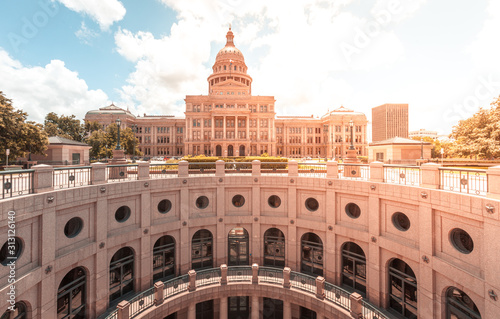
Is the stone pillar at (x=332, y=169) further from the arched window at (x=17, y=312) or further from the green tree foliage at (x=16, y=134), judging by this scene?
the green tree foliage at (x=16, y=134)

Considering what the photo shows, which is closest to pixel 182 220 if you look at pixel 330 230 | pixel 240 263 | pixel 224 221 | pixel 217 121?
pixel 224 221

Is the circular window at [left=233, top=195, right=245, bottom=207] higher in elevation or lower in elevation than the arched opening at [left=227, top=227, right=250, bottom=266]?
higher

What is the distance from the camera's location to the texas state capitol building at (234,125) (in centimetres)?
7906

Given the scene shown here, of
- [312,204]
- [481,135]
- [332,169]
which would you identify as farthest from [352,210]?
[481,135]

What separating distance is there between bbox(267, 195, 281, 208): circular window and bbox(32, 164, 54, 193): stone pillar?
13791 millimetres

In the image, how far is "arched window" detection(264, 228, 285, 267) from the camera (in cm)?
1745

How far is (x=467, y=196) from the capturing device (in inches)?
373

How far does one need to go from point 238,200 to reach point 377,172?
34.6ft

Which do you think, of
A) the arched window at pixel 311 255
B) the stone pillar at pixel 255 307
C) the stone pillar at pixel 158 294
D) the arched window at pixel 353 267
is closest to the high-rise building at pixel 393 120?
the arched window at pixel 353 267

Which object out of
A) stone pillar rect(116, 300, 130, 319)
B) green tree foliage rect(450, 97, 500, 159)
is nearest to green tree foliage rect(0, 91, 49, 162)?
stone pillar rect(116, 300, 130, 319)

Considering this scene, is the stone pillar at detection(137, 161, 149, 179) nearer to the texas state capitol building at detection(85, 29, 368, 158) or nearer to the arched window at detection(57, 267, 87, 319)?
the arched window at detection(57, 267, 87, 319)

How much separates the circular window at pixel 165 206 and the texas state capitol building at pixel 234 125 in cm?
6008

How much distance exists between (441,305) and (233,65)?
317ft

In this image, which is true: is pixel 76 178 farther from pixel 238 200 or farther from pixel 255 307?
pixel 255 307
